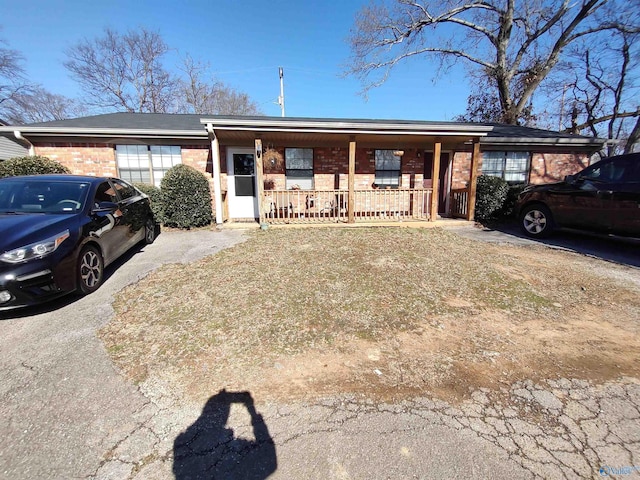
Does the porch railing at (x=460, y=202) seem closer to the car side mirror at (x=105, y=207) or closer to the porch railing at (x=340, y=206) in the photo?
the porch railing at (x=340, y=206)

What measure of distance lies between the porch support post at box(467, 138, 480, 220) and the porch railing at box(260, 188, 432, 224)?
3.87 ft

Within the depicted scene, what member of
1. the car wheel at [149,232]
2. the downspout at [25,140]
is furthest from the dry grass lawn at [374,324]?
the downspout at [25,140]

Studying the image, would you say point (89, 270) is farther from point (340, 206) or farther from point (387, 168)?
point (387, 168)

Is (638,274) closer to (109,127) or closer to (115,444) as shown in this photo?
(115,444)

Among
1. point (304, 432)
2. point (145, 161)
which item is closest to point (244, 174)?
point (145, 161)

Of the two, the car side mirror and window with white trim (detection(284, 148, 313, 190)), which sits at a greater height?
window with white trim (detection(284, 148, 313, 190))

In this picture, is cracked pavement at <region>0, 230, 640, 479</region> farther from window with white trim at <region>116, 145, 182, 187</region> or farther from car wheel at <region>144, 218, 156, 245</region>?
window with white trim at <region>116, 145, 182, 187</region>

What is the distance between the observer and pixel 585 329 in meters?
3.25

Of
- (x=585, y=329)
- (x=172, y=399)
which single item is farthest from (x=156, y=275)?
(x=585, y=329)

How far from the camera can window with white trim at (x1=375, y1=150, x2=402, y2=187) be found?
10.2 m

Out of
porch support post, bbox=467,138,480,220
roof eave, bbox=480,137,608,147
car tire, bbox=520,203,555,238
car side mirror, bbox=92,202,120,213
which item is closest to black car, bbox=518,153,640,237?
car tire, bbox=520,203,555,238

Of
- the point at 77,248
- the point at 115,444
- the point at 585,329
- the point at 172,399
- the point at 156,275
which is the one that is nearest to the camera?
the point at 115,444

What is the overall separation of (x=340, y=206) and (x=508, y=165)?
6.35 m

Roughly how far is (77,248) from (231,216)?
6.04m
